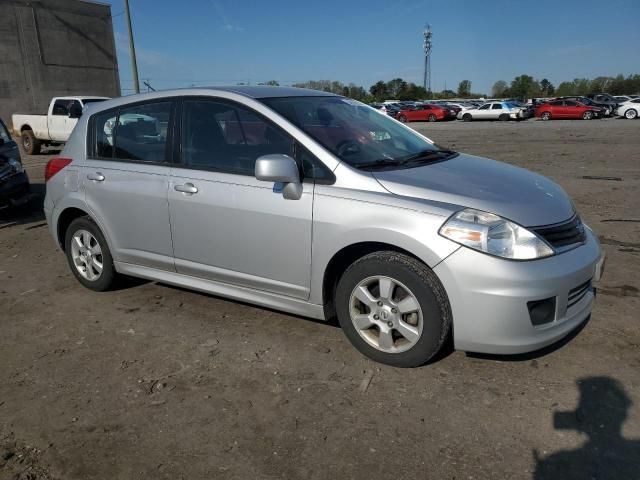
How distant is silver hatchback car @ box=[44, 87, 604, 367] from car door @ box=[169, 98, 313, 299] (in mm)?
10

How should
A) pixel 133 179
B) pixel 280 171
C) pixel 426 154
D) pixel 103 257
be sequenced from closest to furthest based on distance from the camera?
1. pixel 280 171
2. pixel 426 154
3. pixel 133 179
4. pixel 103 257

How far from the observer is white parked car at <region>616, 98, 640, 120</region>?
33.2m

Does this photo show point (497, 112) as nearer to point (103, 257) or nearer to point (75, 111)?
point (75, 111)

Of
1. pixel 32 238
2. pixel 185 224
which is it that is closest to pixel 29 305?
pixel 185 224

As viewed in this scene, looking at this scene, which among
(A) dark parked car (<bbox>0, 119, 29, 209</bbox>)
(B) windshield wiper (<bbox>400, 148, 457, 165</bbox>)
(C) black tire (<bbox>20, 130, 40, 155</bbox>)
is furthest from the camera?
(C) black tire (<bbox>20, 130, 40, 155</bbox>)

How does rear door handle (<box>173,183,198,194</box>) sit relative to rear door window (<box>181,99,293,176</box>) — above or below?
below

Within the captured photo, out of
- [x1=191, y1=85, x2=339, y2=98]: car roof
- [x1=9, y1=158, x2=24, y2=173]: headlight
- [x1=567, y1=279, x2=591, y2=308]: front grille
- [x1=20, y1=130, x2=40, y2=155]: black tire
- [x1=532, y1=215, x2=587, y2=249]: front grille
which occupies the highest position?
[x1=191, y1=85, x2=339, y2=98]: car roof

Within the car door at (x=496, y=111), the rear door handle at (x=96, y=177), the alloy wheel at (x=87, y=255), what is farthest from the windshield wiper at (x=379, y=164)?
the car door at (x=496, y=111)

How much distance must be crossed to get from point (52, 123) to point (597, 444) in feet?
56.7

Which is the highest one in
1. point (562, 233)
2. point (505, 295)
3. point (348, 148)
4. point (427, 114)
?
point (348, 148)

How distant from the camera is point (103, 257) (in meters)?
4.59

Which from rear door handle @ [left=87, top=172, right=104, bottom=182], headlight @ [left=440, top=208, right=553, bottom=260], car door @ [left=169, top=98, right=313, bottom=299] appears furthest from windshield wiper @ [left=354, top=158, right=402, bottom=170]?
rear door handle @ [left=87, top=172, right=104, bottom=182]

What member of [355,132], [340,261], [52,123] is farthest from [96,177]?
[52,123]

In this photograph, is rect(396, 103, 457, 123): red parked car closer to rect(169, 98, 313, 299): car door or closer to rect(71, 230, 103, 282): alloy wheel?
rect(71, 230, 103, 282): alloy wheel
